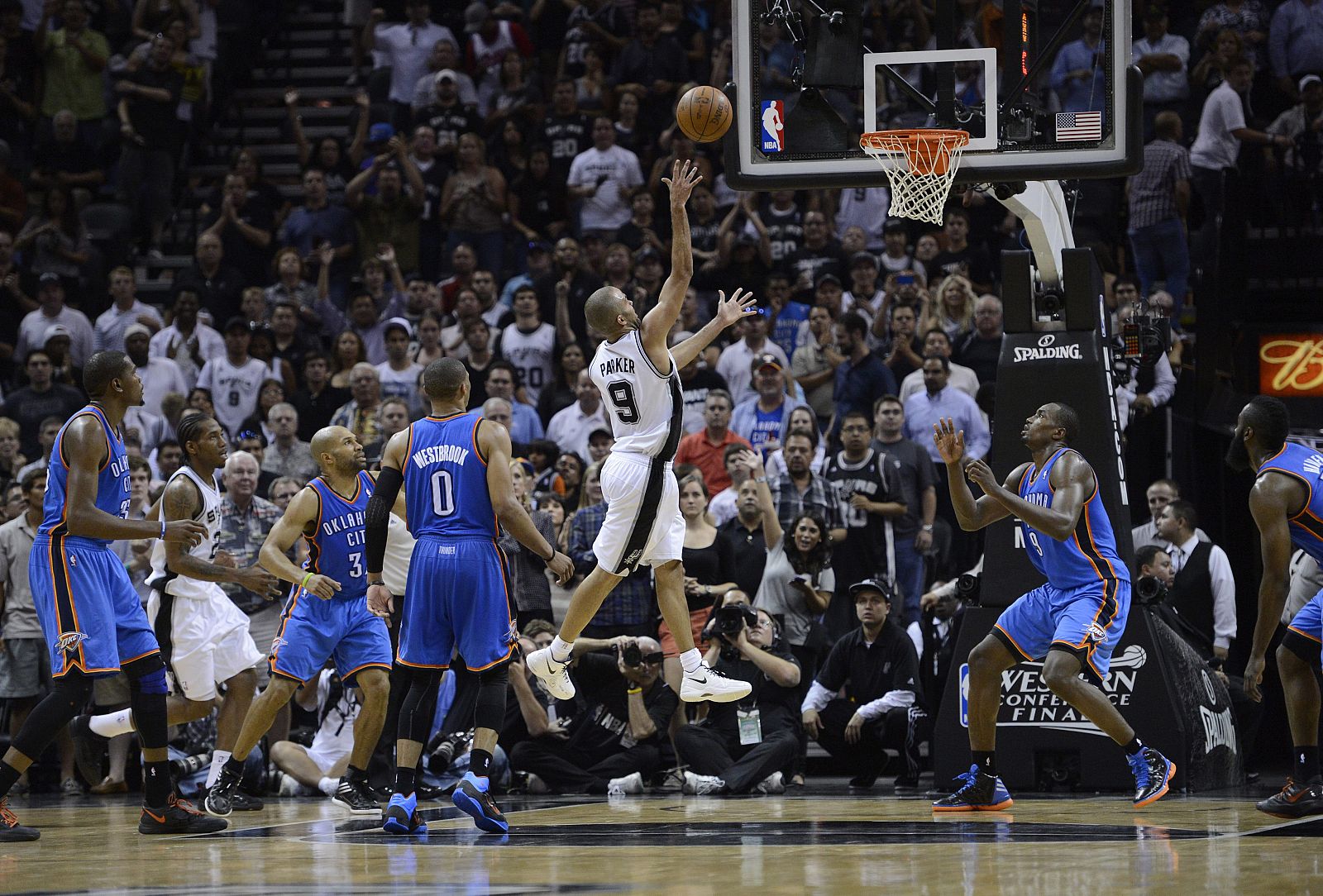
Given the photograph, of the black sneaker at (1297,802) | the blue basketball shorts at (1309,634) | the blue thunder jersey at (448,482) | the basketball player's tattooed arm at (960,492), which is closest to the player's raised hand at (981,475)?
the basketball player's tattooed arm at (960,492)

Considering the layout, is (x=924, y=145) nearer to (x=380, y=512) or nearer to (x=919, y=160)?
(x=919, y=160)

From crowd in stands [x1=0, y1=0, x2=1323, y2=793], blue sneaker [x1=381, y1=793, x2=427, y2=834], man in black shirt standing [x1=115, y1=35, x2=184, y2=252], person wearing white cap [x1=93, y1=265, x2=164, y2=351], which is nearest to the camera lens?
blue sneaker [x1=381, y1=793, x2=427, y2=834]

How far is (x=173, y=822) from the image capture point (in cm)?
836

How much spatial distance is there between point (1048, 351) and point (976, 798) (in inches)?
121

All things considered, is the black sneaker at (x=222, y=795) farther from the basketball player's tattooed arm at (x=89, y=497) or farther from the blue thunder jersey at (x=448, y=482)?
the blue thunder jersey at (x=448, y=482)

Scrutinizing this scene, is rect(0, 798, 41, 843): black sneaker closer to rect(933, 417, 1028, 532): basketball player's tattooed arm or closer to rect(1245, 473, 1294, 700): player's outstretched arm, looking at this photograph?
rect(933, 417, 1028, 532): basketball player's tattooed arm

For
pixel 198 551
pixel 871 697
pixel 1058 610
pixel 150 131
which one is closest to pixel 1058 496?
pixel 1058 610

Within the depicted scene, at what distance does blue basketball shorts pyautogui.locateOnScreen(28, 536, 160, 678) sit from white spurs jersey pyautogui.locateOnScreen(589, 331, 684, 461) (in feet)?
8.52

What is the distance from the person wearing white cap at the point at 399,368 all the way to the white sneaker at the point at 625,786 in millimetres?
4628

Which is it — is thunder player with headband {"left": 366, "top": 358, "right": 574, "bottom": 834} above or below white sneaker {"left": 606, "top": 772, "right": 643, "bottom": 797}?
above

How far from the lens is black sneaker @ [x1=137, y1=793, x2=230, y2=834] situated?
8.36m

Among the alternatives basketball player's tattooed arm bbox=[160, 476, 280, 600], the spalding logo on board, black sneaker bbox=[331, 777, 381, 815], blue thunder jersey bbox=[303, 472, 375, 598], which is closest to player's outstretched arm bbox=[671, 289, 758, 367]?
blue thunder jersey bbox=[303, 472, 375, 598]

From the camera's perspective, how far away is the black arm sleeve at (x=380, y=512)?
8.11 meters

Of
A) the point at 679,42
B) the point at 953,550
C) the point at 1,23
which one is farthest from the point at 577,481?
the point at 1,23
